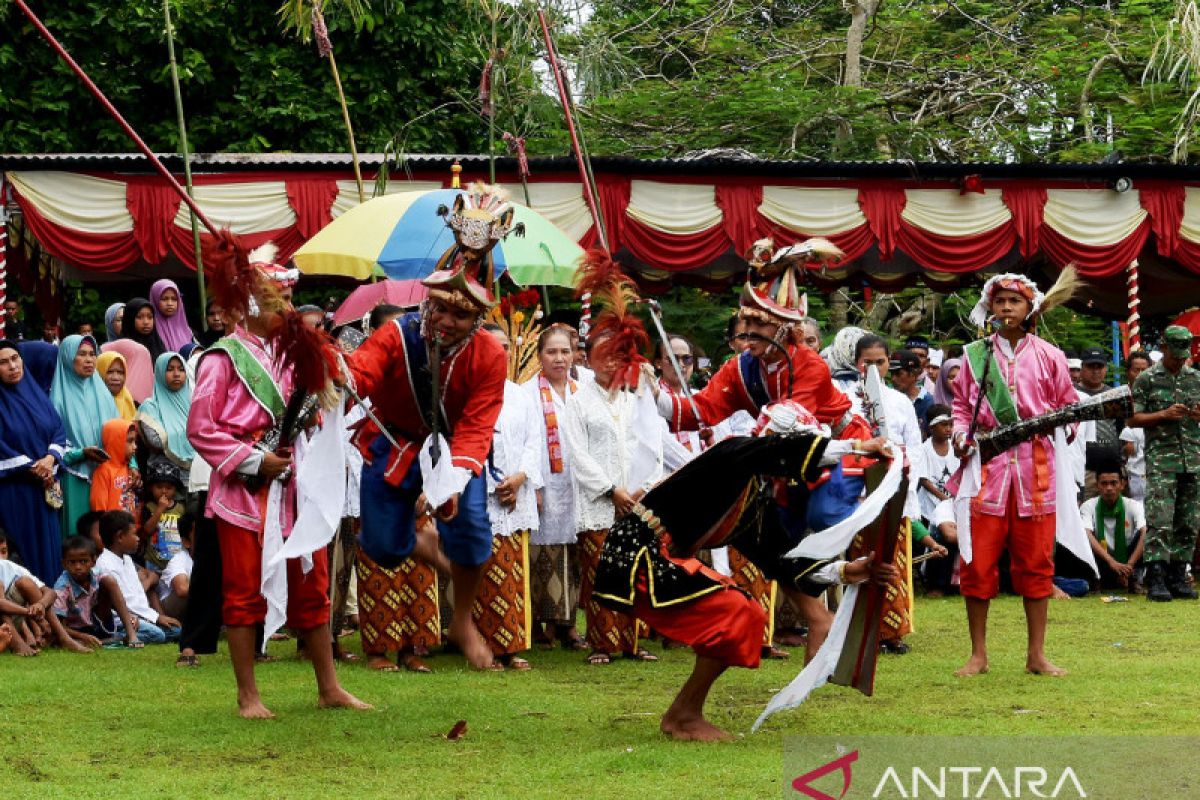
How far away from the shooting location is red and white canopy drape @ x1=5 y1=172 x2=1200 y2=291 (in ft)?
47.6

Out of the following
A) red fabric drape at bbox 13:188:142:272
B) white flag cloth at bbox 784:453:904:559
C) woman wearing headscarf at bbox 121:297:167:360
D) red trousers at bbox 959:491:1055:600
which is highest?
red fabric drape at bbox 13:188:142:272

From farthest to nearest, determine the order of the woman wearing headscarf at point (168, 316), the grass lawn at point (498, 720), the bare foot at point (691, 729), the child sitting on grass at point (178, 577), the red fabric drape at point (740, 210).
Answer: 1. the red fabric drape at point (740, 210)
2. the woman wearing headscarf at point (168, 316)
3. the child sitting on grass at point (178, 577)
4. the bare foot at point (691, 729)
5. the grass lawn at point (498, 720)

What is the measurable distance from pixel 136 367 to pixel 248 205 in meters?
4.05

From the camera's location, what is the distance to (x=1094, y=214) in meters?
16.0

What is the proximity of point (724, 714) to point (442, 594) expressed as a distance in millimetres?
2970

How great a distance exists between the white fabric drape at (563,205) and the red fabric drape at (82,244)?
3.44 meters

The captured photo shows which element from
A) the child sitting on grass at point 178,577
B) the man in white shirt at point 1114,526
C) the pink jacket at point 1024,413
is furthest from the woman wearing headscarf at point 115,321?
the man in white shirt at point 1114,526

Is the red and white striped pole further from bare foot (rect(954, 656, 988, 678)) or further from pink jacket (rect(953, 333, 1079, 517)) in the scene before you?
bare foot (rect(954, 656, 988, 678))

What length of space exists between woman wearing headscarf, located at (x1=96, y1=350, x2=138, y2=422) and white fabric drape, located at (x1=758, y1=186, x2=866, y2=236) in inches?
275

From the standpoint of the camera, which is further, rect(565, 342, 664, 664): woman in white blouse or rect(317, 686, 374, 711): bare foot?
rect(565, 342, 664, 664): woman in white blouse

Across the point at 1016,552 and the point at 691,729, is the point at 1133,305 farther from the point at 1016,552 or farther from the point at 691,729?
the point at 691,729

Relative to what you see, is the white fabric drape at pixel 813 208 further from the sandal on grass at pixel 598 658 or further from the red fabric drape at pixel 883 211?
the sandal on grass at pixel 598 658

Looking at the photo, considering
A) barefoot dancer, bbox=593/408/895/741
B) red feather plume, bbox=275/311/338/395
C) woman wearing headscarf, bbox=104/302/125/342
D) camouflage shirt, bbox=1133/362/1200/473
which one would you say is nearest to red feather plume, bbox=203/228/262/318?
red feather plume, bbox=275/311/338/395

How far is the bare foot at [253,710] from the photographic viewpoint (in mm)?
6582
